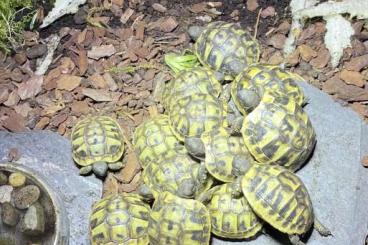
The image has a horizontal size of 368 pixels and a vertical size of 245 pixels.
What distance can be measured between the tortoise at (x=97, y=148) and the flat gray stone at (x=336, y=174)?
1.04 m

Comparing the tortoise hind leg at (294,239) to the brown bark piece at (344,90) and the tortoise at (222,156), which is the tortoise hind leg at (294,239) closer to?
the tortoise at (222,156)

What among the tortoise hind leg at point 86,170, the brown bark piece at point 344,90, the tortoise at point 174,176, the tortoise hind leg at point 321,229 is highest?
the brown bark piece at point 344,90

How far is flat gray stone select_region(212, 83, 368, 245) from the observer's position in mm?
3916

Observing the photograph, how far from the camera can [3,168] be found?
4.09 meters

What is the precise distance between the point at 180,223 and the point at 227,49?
1587 millimetres

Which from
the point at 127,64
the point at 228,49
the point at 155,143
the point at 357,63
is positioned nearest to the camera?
the point at 155,143

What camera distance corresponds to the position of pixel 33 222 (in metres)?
3.87

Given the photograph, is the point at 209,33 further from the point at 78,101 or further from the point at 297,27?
the point at 78,101

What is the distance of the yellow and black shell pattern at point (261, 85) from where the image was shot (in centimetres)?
409

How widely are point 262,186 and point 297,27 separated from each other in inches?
73.9

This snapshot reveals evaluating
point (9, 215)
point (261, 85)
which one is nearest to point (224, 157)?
point (261, 85)

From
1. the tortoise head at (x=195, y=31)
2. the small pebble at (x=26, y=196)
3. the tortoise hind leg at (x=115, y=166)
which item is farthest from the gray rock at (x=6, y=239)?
the tortoise head at (x=195, y=31)

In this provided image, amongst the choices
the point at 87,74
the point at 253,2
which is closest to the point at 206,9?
the point at 253,2

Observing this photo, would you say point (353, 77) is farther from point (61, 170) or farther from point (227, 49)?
point (61, 170)
